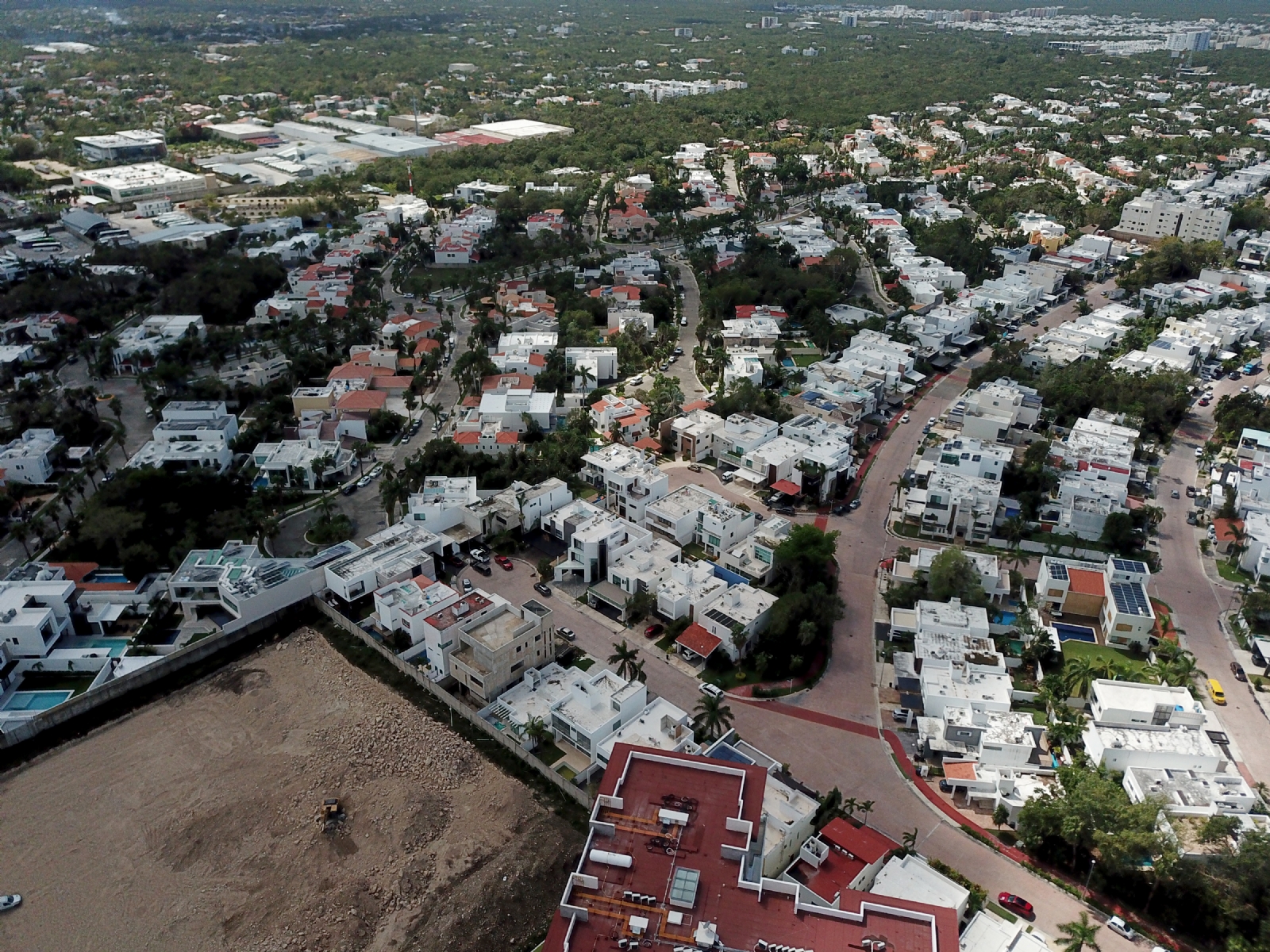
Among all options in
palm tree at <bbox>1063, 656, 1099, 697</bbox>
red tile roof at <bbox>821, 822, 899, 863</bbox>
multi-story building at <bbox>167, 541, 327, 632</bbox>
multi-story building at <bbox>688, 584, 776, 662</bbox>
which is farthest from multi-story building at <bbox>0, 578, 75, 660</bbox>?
palm tree at <bbox>1063, 656, 1099, 697</bbox>

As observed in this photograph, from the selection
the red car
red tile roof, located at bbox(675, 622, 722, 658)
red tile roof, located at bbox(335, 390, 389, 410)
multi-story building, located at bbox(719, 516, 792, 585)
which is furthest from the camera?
red tile roof, located at bbox(335, 390, 389, 410)

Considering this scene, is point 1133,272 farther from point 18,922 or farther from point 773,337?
point 18,922

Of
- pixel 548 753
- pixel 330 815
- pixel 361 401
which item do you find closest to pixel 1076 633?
pixel 548 753

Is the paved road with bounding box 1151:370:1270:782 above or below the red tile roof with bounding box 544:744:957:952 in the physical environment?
below

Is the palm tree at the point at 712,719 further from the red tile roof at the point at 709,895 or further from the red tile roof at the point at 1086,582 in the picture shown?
the red tile roof at the point at 1086,582

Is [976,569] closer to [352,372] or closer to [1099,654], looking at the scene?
[1099,654]

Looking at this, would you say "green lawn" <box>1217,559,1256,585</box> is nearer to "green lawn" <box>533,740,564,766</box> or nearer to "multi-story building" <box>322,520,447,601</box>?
"green lawn" <box>533,740,564,766</box>

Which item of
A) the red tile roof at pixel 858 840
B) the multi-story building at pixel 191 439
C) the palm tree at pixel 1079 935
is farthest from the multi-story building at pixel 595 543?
the palm tree at pixel 1079 935

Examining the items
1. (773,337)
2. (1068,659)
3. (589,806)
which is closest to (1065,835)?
(1068,659)
